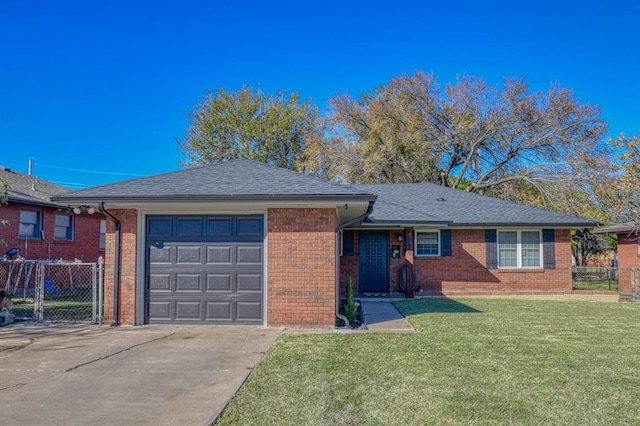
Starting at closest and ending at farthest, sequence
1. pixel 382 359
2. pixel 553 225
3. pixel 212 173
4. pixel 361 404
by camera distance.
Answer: pixel 361 404 < pixel 382 359 < pixel 212 173 < pixel 553 225

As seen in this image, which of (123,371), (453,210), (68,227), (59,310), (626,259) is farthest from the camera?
(68,227)

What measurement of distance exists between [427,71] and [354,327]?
23727 millimetres

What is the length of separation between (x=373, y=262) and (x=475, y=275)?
353 cm

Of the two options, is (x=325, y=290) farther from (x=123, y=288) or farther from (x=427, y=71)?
(x=427, y=71)

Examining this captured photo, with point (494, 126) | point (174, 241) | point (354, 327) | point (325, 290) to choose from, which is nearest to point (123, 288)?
point (174, 241)

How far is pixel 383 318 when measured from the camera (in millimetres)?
10508

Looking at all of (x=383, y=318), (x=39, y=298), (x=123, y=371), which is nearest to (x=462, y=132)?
(x=383, y=318)

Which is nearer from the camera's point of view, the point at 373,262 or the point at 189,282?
the point at 189,282

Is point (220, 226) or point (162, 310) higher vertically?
point (220, 226)

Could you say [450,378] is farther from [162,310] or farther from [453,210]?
[453,210]

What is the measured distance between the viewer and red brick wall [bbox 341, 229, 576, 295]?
16422 millimetres

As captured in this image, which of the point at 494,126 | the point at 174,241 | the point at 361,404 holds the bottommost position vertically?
the point at 361,404

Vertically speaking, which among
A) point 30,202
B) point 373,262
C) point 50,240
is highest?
point 30,202

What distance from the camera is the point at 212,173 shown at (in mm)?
10344
